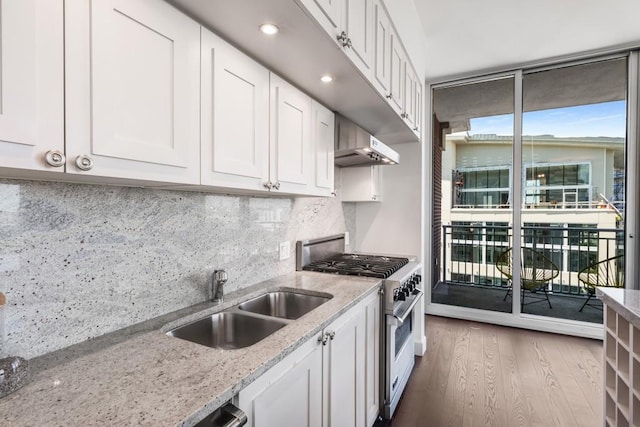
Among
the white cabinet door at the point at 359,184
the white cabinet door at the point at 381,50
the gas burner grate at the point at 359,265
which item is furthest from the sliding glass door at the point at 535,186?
the white cabinet door at the point at 381,50

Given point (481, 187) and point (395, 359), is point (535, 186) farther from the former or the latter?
point (395, 359)

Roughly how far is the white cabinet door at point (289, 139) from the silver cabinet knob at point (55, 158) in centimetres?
84

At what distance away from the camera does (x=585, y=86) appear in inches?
133

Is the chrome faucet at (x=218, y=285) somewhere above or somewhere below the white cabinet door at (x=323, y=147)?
below

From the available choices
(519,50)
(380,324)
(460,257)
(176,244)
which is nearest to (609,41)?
(519,50)

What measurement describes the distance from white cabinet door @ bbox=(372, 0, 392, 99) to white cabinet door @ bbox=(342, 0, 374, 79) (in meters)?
0.07

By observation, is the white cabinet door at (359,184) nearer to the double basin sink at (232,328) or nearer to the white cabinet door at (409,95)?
the white cabinet door at (409,95)

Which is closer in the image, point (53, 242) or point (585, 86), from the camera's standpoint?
point (53, 242)

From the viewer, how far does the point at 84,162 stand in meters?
0.79

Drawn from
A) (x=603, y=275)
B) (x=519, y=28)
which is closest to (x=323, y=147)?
(x=519, y=28)

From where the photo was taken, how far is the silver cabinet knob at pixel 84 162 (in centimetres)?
78

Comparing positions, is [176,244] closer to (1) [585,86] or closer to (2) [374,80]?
(2) [374,80]

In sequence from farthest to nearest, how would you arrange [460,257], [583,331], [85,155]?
[460,257], [583,331], [85,155]

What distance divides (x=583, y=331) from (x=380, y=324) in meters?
2.81
